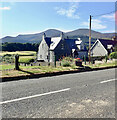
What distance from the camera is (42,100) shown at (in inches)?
137

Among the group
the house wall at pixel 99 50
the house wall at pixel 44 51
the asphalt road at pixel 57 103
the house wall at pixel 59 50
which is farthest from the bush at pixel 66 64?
the house wall at pixel 99 50

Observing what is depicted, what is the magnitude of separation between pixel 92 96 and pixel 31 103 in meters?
1.88

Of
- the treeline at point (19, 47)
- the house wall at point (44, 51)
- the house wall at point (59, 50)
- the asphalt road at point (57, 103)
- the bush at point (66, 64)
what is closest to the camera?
the asphalt road at point (57, 103)

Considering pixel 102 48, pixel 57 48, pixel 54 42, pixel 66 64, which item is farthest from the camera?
pixel 102 48

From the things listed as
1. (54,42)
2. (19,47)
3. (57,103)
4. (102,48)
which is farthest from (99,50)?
(19,47)

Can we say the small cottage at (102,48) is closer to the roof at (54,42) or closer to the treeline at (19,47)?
the roof at (54,42)

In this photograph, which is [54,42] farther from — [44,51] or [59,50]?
[44,51]

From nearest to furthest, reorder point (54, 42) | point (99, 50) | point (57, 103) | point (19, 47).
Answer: point (57, 103) → point (54, 42) → point (99, 50) → point (19, 47)

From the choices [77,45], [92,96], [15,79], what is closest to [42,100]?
[92,96]

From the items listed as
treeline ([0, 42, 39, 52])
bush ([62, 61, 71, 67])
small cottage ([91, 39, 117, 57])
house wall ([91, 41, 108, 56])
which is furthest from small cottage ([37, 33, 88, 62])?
treeline ([0, 42, 39, 52])

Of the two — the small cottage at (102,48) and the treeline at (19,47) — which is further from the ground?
the treeline at (19,47)

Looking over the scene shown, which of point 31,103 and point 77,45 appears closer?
point 31,103

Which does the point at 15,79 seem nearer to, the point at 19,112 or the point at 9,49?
the point at 19,112

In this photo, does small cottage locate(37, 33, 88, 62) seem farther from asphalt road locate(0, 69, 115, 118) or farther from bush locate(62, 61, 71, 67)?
asphalt road locate(0, 69, 115, 118)
